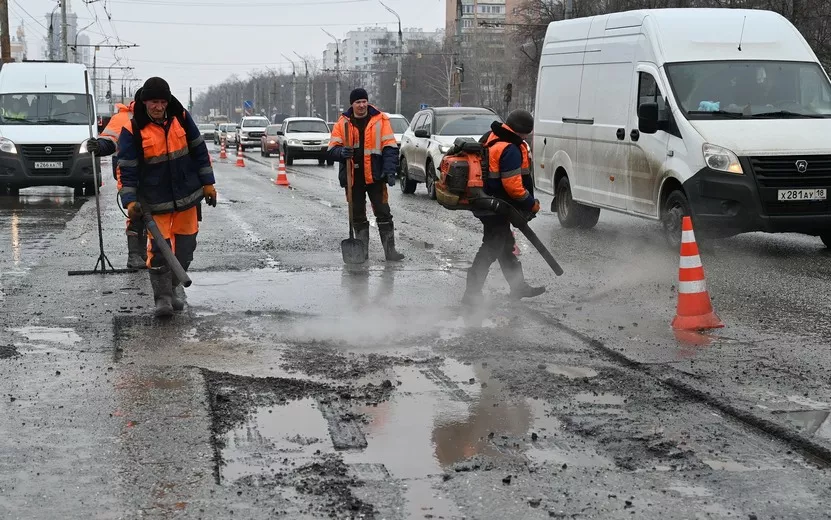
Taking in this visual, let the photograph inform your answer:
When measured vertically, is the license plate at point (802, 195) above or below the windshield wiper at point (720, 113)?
below

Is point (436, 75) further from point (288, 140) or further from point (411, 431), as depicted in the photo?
point (411, 431)

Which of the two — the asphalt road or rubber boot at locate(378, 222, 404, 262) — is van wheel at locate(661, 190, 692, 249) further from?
rubber boot at locate(378, 222, 404, 262)

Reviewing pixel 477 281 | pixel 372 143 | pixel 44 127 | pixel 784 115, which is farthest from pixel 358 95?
pixel 44 127

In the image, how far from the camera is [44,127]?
74.0ft

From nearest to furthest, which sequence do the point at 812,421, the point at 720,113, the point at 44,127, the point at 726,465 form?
the point at 726,465
the point at 812,421
the point at 720,113
the point at 44,127

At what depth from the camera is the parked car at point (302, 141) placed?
1516 inches

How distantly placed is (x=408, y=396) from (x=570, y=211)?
32.4 feet

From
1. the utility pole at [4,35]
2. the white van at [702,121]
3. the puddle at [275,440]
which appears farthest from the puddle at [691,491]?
the utility pole at [4,35]

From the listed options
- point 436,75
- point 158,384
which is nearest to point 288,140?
point 158,384

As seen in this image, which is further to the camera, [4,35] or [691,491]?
[4,35]

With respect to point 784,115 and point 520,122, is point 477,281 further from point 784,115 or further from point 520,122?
point 784,115

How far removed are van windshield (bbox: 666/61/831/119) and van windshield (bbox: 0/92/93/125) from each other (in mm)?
13864

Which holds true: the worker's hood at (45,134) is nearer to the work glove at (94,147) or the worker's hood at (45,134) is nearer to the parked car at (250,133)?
the work glove at (94,147)

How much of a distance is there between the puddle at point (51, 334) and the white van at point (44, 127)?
13.9 meters
